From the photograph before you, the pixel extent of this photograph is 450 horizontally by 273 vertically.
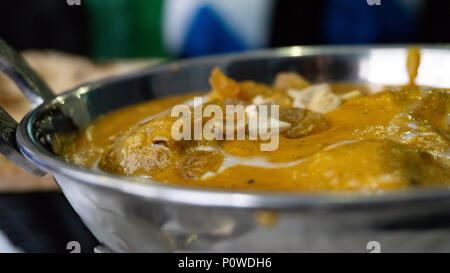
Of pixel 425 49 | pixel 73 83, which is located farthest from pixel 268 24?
pixel 425 49

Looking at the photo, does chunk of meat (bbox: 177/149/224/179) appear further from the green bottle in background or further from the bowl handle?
the green bottle in background

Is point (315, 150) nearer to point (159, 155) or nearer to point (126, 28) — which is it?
point (159, 155)

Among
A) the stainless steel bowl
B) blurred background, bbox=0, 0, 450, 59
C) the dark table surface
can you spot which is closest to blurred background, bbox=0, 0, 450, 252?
blurred background, bbox=0, 0, 450, 59

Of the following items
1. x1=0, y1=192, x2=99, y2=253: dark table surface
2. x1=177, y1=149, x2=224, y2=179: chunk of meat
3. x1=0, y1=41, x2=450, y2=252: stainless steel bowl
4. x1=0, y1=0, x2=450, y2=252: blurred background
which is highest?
x1=0, y1=0, x2=450, y2=252: blurred background

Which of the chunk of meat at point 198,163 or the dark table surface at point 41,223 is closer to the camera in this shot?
the chunk of meat at point 198,163

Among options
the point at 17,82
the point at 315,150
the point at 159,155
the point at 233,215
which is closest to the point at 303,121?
the point at 315,150

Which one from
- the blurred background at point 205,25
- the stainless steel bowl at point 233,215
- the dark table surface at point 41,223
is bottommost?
the stainless steel bowl at point 233,215

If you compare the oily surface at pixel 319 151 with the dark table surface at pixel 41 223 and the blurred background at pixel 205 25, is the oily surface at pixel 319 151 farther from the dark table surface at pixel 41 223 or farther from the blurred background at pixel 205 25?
the blurred background at pixel 205 25

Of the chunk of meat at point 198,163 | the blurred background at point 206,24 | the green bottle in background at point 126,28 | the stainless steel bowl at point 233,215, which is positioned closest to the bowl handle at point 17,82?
the stainless steel bowl at point 233,215
